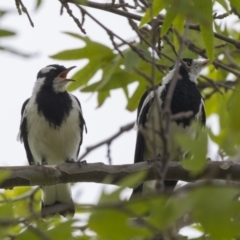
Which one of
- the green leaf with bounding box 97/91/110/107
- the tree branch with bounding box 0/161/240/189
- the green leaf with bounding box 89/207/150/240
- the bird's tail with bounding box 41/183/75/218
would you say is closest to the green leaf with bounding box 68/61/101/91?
the green leaf with bounding box 97/91/110/107

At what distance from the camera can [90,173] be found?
3.33 meters

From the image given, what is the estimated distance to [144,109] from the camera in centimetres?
477

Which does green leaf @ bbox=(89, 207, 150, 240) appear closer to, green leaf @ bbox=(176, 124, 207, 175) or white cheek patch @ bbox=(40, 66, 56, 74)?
green leaf @ bbox=(176, 124, 207, 175)

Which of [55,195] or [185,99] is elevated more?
[185,99]

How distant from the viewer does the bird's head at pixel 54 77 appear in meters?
5.32

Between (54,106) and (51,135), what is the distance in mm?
238

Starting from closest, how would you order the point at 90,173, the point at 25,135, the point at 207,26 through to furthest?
the point at 207,26 < the point at 90,173 < the point at 25,135

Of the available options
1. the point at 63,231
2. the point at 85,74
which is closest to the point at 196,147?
the point at 63,231

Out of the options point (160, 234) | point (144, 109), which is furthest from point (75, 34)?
point (160, 234)

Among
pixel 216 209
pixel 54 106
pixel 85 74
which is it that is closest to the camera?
pixel 216 209

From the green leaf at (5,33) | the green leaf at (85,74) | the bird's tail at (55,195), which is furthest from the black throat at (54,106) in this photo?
the green leaf at (5,33)

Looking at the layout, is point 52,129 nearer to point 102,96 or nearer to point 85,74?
point 102,96

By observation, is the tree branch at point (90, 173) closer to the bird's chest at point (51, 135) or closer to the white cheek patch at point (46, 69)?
the bird's chest at point (51, 135)

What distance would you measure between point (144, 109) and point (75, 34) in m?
0.83
